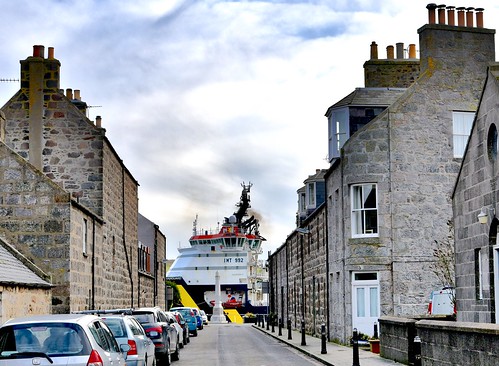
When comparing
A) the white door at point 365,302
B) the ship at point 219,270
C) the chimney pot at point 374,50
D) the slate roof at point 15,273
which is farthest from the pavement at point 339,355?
the ship at point 219,270

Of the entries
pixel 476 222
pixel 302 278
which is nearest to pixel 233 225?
pixel 302 278

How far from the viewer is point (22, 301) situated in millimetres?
21578

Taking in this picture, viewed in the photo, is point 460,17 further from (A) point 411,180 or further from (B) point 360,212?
(B) point 360,212

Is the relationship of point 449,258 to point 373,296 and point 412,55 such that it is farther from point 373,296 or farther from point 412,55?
point 412,55

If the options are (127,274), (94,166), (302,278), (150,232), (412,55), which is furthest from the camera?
(150,232)

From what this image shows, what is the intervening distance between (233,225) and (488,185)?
77197mm

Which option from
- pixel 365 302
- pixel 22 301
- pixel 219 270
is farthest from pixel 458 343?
pixel 219 270

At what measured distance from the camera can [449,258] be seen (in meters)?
28.9

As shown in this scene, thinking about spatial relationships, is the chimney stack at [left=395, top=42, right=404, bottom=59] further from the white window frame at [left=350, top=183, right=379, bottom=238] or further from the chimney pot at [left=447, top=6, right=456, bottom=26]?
the white window frame at [left=350, top=183, right=379, bottom=238]

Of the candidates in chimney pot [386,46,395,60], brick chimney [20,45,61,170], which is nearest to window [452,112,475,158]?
chimney pot [386,46,395,60]

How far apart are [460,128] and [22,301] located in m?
16.0

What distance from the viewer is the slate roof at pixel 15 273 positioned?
20712mm

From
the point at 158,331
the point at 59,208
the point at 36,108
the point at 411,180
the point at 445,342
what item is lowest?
the point at 158,331

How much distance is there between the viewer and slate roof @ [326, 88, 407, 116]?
104ft
